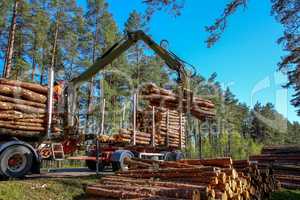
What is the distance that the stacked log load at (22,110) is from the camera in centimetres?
1051

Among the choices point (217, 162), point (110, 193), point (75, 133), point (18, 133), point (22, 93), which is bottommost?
point (110, 193)

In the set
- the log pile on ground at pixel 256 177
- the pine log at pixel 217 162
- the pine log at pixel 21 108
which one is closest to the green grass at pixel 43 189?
the pine log at pixel 21 108

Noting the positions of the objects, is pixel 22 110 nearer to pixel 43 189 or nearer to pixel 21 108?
pixel 21 108

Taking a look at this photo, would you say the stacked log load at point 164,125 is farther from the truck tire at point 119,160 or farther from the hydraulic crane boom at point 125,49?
the hydraulic crane boom at point 125,49

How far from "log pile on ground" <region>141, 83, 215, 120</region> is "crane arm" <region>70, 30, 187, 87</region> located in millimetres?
3083

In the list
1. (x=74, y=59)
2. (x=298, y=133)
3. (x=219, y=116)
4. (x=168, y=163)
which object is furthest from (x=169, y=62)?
(x=298, y=133)

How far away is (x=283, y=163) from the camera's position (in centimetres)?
1684

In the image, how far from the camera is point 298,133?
112 meters

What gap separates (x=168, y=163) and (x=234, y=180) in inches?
86.7

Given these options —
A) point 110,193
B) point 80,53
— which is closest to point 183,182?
point 110,193

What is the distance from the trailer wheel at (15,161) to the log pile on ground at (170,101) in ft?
24.9

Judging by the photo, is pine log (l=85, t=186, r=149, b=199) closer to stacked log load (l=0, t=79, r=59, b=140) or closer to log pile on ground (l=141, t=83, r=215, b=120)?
stacked log load (l=0, t=79, r=59, b=140)

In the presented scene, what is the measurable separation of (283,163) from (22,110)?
1154cm

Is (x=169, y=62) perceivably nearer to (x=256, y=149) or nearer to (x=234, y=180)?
(x=234, y=180)
